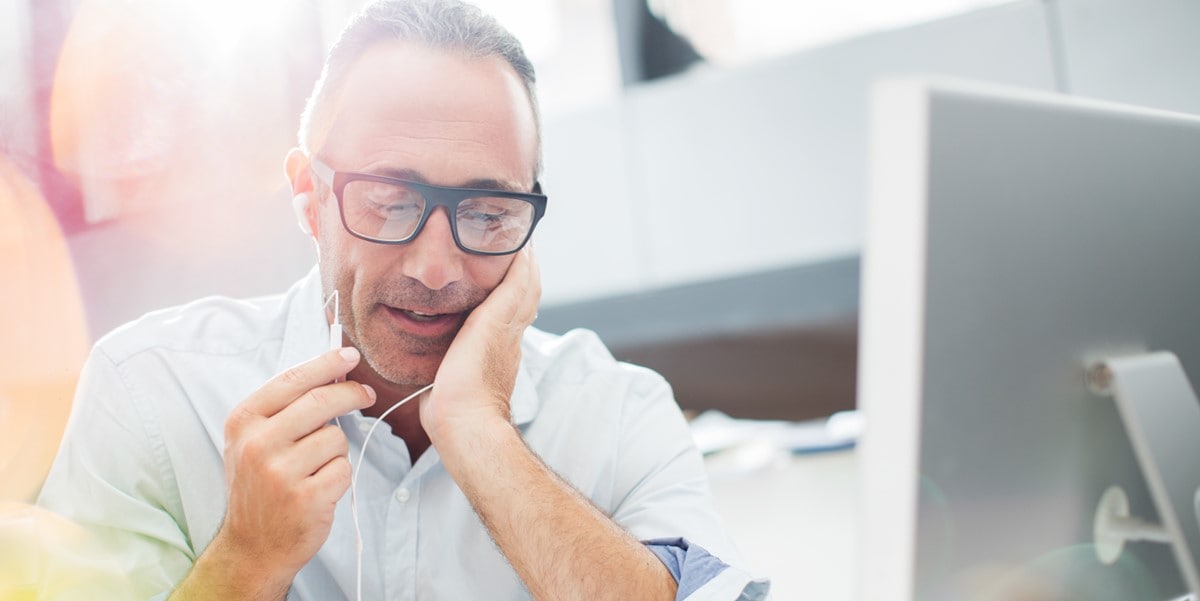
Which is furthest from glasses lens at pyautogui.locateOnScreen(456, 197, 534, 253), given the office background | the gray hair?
the office background

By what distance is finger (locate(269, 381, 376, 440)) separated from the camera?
0.90 meters

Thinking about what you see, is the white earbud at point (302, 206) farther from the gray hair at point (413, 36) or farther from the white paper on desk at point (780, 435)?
the white paper on desk at point (780, 435)

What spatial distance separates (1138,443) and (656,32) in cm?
272

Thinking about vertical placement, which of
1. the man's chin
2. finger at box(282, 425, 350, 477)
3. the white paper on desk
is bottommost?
the white paper on desk

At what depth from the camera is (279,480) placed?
875 millimetres

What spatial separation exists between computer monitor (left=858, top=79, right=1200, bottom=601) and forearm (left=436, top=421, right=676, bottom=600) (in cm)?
46

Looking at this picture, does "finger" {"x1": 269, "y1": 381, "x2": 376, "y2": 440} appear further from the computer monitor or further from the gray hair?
the computer monitor

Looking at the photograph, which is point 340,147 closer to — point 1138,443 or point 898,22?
point 1138,443

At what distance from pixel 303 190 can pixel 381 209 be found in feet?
0.67

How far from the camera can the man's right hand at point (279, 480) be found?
880 mm

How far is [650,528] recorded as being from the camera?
3.66ft

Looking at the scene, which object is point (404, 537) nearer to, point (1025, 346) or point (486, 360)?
point (486, 360)

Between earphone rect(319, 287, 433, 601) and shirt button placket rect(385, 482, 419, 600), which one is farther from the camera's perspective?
shirt button placket rect(385, 482, 419, 600)

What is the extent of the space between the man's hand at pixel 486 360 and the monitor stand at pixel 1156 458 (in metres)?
0.64
